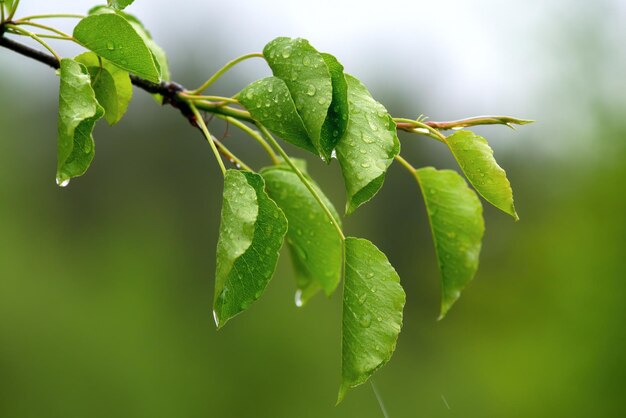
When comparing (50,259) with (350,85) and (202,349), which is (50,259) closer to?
(202,349)

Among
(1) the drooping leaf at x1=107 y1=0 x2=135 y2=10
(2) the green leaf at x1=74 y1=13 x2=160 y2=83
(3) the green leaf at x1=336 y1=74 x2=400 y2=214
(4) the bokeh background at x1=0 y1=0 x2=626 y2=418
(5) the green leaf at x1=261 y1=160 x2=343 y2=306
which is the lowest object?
(4) the bokeh background at x1=0 y1=0 x2=626 y2=418

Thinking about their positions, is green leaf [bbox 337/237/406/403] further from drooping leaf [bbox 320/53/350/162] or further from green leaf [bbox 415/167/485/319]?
green leaf [bbox 415/167/485/319]

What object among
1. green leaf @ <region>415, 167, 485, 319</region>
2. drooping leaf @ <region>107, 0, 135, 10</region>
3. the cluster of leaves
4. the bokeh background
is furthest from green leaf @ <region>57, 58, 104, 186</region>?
the bokeh background

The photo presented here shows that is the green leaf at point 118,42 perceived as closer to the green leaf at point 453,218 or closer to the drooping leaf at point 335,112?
the drooping leaf at point 335,112

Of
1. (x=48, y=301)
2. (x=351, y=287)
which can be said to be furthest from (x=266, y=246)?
(x=48, y=301)

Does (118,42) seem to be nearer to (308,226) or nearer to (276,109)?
(276,109)

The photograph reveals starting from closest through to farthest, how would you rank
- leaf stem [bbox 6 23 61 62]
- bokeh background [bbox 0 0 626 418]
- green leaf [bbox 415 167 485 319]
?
1. leaf stem [bbox 6 23 61 62]
2. green leaf [bbox 415 167 485 319]
3. bokeh background [bbox 0 0 626 418]

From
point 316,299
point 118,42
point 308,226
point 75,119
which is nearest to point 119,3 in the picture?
point 118,42
